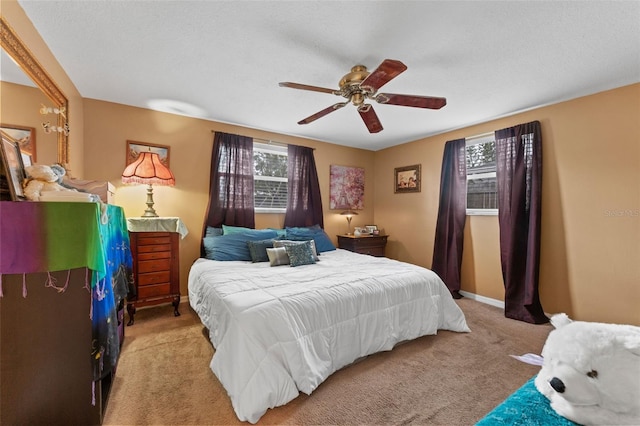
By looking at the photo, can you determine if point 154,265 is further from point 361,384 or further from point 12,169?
point 361,384

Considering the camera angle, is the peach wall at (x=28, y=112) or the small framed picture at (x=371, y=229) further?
the small framed picture at (x=371, y=229)

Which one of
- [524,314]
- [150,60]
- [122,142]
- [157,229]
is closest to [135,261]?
[157,229]

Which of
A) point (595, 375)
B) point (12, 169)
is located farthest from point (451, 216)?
point (12, 169)

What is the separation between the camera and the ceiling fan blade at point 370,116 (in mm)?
2188

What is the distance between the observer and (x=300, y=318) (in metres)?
1.77

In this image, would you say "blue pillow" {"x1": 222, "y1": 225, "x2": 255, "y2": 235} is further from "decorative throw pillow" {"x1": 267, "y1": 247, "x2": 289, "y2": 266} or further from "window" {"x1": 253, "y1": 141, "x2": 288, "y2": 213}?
"decorative throw pillow" {"x1": 267, "y1": 247, "x2": 289, "y2": 266}

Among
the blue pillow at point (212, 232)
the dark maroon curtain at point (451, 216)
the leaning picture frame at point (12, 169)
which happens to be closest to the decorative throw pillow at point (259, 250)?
the blue pillow at point (212, 232)

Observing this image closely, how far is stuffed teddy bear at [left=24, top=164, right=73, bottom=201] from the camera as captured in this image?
1.26m

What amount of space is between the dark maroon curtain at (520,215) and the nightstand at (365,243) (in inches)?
71.8

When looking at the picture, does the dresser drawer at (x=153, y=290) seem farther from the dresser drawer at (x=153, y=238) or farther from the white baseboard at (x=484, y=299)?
the white baseboard at (x=484, y=299)

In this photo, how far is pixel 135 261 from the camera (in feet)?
8.82

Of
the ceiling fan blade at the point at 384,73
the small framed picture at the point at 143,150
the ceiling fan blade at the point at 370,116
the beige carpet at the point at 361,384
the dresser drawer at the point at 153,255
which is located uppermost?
the ceiling fan blade at the point at 384,73

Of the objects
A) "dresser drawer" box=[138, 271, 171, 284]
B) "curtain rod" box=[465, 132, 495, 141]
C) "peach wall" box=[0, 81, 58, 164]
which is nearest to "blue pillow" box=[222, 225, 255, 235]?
"dresser drawer" box=[138, 271, 171, 284]

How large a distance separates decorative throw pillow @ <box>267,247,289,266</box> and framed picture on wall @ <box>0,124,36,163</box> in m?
1.91
